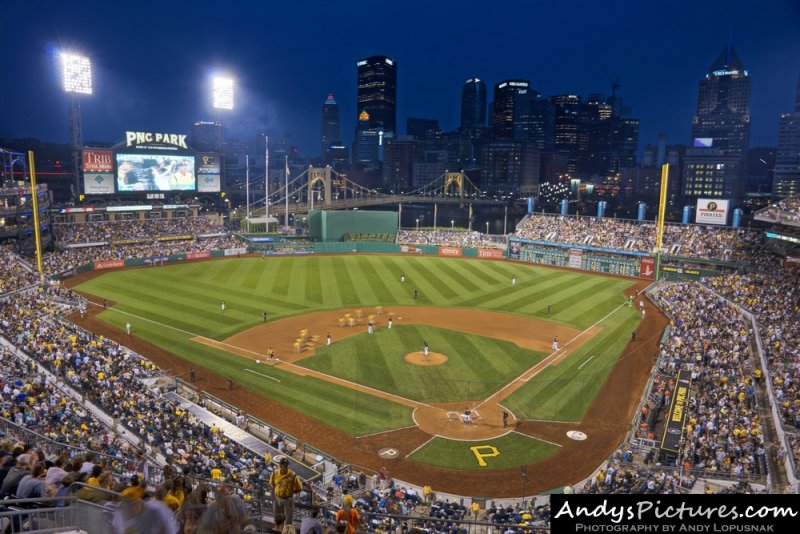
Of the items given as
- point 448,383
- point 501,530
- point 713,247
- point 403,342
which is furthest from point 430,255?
point 501,530

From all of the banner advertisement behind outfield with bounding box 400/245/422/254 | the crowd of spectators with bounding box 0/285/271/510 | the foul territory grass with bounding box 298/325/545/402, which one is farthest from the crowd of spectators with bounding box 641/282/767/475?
the banner advertisement behind outfield with bounding box 400/245/422/254

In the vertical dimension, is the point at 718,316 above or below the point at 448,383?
above

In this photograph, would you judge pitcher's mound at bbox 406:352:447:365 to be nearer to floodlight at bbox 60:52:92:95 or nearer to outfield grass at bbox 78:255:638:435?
outfield grass at bbox 78:255:638:435

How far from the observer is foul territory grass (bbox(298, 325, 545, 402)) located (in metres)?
28.1

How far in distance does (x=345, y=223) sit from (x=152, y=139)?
26739 millimetres

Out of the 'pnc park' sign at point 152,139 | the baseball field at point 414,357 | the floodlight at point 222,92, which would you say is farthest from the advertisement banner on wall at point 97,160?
the baseball field at point 414,357

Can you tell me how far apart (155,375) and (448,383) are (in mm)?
14553

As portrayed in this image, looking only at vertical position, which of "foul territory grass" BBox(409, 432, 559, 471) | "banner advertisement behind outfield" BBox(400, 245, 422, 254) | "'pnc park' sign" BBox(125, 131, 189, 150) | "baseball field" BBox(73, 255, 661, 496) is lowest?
"foul territory grass" BBox(409, 432, 559, 471)

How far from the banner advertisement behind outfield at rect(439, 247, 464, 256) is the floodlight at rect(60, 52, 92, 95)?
46256 mm

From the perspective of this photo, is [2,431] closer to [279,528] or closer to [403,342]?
[279,528]

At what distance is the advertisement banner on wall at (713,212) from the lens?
56.3 metres

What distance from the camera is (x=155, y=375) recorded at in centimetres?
2720

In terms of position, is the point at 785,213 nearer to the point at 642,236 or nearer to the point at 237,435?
the point at 642,236

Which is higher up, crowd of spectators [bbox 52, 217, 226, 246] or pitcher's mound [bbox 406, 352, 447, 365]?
crowd of spectators [bbox 52, 217, 226, 246]
